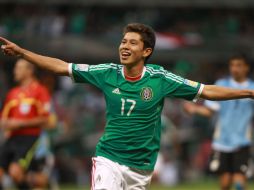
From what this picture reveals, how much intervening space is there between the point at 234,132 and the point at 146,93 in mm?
4059

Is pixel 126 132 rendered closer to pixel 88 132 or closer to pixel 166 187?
pixel 166 187

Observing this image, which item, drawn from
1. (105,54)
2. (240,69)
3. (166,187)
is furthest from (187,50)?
(240,69)

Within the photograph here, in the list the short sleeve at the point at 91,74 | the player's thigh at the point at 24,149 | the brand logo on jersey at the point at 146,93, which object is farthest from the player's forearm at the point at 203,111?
the short sleeve at the point at 91,74

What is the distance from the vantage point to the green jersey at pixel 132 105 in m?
8.77

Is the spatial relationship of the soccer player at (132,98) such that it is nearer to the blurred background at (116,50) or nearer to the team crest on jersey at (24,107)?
the team crest on jersey at (24,107)

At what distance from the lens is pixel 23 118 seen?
13602mm

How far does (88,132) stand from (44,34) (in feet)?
25.1

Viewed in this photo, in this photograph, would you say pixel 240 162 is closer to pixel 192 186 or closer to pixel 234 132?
pixel 234 132

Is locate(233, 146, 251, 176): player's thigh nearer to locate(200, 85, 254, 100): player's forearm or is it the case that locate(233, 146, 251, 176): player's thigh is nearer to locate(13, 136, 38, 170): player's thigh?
locate(13, 136, 38, 170): player's thigh

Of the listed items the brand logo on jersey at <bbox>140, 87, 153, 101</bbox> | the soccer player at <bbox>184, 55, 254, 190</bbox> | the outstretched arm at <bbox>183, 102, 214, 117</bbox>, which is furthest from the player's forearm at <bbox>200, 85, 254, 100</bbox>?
the soccer player at <bbox>184, 55, 254, 190</bbox>

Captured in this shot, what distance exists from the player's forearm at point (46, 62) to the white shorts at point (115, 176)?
928 millimetres

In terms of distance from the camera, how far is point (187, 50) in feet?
95.3

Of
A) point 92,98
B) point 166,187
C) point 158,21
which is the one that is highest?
point 158,21

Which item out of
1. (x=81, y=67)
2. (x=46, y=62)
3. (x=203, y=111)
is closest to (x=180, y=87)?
(x=81, y=67)
